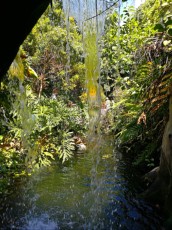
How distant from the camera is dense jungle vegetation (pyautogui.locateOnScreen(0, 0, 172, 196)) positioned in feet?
17.3

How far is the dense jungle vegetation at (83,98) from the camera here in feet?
17.3

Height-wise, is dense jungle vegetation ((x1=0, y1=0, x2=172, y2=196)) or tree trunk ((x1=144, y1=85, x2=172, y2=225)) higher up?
dense jungle vegetation ((x1=0, y1=0, x2=172, y2=196))

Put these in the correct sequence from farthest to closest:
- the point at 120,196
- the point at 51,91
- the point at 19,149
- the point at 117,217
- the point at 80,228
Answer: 1. the point at 51,91
2. the point at 19,149
3. the point at 120,196
4. the point at 117,217
5. the point at 80,228

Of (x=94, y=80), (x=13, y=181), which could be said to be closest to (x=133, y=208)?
(x=13, y=181)

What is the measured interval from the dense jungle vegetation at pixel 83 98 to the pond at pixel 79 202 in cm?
47

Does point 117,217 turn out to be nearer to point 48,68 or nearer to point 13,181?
point 13,181

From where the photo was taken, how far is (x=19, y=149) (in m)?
7.23

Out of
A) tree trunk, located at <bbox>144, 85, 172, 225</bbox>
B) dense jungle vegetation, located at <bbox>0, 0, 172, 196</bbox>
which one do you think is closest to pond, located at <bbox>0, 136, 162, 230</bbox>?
tree trunk, located at <bbox>144, 85, 172, 225</bbox>

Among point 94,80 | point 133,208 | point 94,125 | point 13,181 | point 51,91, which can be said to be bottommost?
point 133,208

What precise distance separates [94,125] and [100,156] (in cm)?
338

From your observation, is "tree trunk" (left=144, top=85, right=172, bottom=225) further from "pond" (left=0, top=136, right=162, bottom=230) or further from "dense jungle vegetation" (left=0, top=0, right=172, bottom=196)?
"dense jungle vegetation" (left=0, top=0, right=172, bottom=196)

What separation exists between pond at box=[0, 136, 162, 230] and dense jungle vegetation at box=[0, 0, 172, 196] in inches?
18.3

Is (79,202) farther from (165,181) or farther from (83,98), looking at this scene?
(83,98)

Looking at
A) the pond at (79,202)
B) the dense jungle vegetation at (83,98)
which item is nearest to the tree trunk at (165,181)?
the pond at (79,202)
